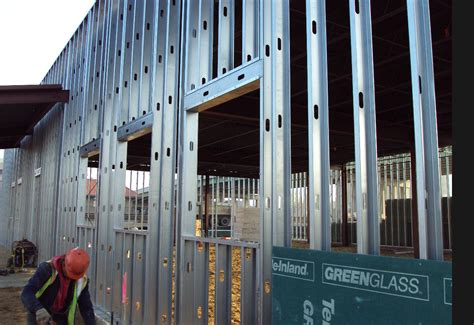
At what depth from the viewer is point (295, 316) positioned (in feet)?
11.3

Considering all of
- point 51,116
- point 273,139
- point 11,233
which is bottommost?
point 11,233

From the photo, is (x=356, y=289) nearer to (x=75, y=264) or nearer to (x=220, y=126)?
(x=75, y=264)

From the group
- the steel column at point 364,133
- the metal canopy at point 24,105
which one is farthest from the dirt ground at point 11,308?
the steel column at point 364,133

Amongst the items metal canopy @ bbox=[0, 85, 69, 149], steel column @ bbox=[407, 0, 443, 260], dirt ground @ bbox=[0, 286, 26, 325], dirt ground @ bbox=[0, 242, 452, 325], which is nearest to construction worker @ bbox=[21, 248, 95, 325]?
dirt ground @ bbox=[0, 242, 452, 325]

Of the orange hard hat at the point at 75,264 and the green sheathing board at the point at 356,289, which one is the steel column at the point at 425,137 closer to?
the green sheathing board at the point at 356,289

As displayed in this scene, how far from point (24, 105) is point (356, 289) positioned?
507 inches

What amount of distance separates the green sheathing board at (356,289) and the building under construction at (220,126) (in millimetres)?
38

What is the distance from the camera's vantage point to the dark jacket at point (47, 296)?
13.4 feet

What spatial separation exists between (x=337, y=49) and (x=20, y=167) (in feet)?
53.2

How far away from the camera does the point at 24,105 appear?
13.5 m

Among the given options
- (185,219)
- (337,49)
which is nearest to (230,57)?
(185,219)

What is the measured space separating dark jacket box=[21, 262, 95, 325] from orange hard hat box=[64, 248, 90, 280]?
0.59 feet

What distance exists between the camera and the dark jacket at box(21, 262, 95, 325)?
4.07 meters

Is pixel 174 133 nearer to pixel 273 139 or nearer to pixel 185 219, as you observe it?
pixel 185 219
